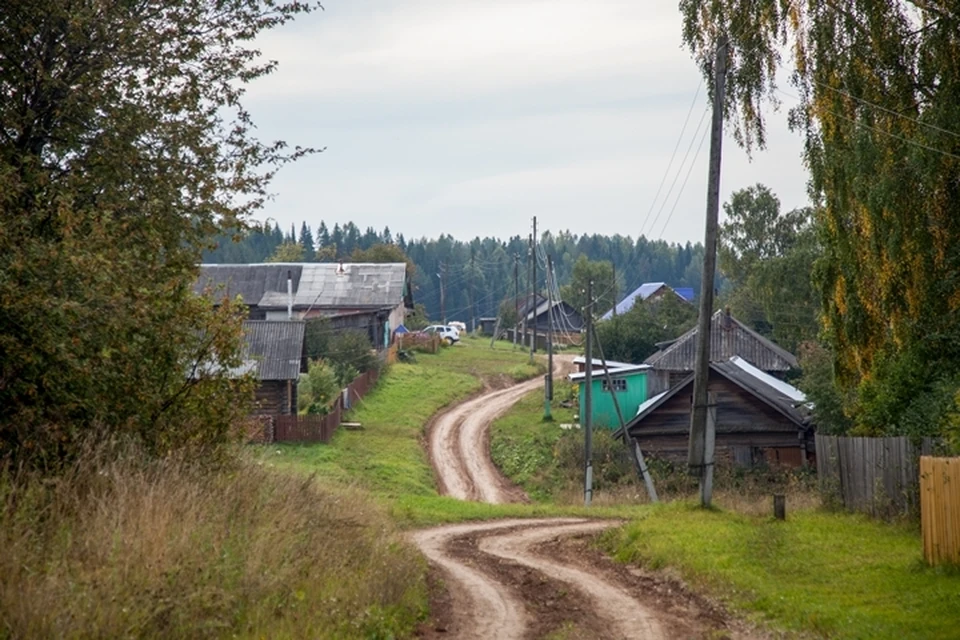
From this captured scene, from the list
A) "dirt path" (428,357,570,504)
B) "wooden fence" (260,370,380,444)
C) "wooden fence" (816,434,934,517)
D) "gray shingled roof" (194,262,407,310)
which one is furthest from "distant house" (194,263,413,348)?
"wooden fence" (816,434,934,517)

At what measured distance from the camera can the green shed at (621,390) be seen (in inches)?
2099

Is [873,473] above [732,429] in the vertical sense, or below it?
below

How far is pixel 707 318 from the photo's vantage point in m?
20.4

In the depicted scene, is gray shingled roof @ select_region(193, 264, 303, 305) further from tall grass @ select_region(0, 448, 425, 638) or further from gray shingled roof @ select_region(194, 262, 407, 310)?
tall grass @ select_region(0, 448, 425, 638)

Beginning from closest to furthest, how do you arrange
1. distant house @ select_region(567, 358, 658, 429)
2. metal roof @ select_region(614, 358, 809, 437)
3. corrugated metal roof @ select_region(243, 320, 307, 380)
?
1. metal roof @ select_region(614, 358, 809, 437)
2. corrugated metal roof @ select_region(243, 320, 307, 380)
3. distant house @ select_region(567, 358, 658, 429)

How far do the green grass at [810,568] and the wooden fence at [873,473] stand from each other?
1.50ft

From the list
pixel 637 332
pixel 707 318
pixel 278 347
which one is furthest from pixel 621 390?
pixel 707 318

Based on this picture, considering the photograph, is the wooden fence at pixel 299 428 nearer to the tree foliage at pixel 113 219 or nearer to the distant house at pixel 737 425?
the distant house at pixel 737 425

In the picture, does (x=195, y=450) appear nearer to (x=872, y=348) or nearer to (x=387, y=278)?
(x=872, y=348)

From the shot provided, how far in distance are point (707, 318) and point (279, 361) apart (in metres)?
27.8

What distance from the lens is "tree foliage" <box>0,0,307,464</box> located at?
994 centimetres

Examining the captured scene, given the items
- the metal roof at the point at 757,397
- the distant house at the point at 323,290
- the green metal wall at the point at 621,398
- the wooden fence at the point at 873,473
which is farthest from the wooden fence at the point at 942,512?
the distant house at the point at 323,290

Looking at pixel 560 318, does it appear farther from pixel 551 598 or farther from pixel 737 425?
pixel 551 598

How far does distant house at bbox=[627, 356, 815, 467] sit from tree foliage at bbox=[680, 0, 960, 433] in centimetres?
2234
